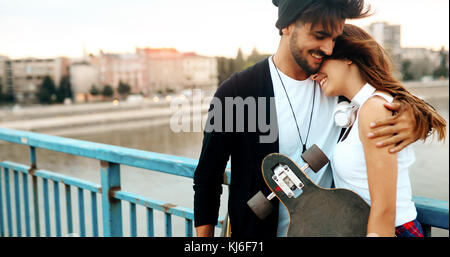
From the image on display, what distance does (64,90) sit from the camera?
5466cm

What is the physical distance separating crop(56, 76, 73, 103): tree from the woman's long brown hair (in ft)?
183

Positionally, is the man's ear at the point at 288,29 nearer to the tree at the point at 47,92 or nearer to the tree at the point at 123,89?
the tree at the point at 47,92

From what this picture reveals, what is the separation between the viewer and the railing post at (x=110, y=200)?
1869 mm

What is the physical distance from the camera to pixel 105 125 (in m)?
36.4

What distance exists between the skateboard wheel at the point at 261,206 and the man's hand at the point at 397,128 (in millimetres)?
338

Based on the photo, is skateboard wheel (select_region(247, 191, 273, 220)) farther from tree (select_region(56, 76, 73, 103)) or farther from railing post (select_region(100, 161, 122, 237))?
tree (select_region(56, 76, 73, 103))

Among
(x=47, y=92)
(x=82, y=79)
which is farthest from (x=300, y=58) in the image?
(x=82, y=79)

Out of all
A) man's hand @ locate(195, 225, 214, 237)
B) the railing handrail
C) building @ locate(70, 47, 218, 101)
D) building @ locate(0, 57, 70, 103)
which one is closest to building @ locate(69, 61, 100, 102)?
building @ locate(70, 47, 218, 101)

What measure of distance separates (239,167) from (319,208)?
1.03 ft

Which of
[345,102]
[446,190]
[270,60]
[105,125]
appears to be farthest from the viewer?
[105,125]

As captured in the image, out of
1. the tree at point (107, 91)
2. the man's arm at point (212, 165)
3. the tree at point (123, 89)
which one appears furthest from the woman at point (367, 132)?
the tree at point (123, 89)

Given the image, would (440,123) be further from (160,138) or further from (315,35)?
(160,138)
